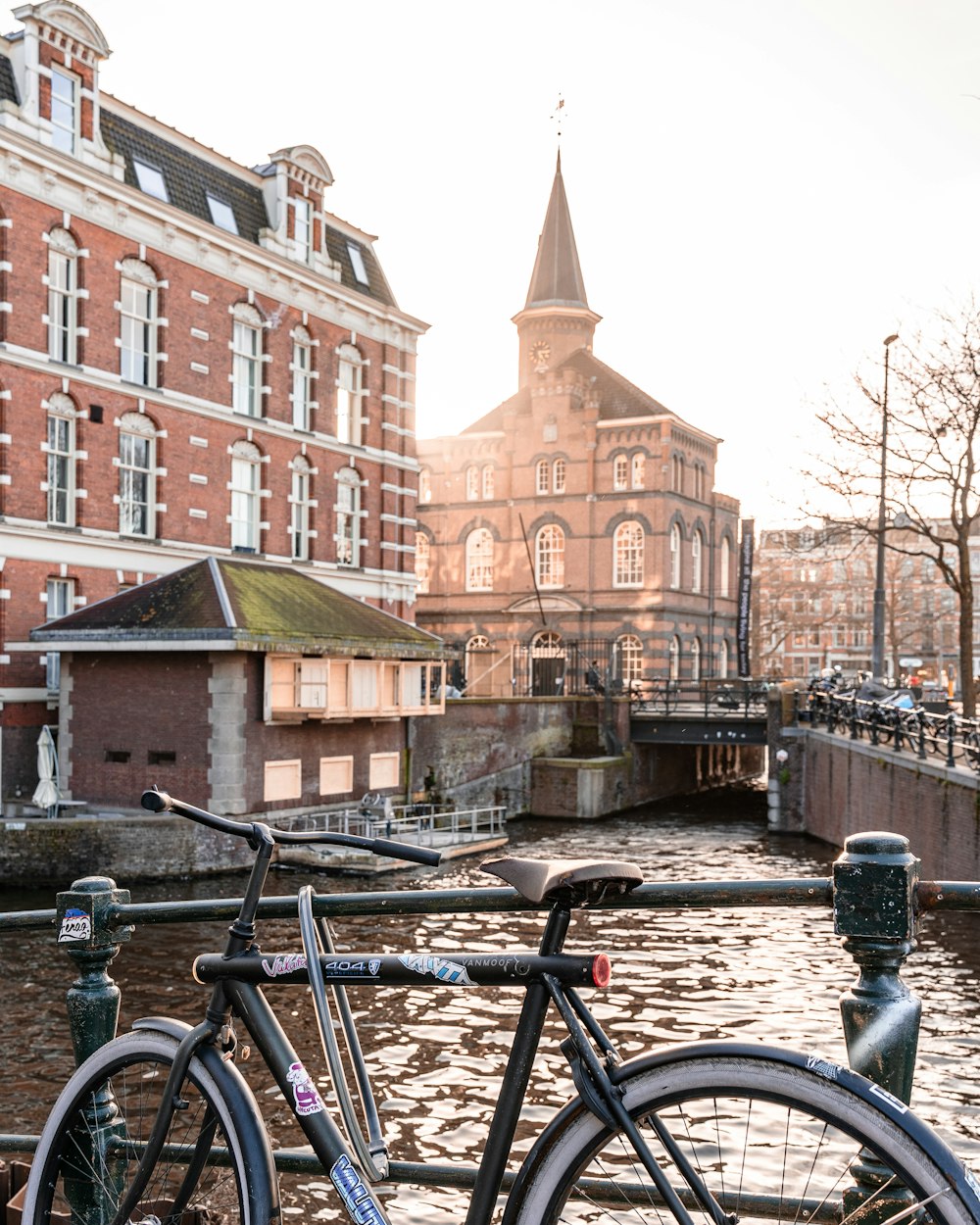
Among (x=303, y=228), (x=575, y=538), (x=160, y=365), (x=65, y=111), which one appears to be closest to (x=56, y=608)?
(x=160, y=365)

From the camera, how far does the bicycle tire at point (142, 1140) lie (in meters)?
2.64

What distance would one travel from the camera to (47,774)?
25.7 metres

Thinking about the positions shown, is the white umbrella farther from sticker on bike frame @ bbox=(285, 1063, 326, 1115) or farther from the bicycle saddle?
the bicycle saddle

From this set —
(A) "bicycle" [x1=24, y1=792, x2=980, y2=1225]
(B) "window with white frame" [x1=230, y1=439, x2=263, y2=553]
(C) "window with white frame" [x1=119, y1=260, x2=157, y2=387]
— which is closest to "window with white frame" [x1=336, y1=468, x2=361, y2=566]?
(B) "window with white frame" [x1=230, y1=439, x2=263, y2=553]

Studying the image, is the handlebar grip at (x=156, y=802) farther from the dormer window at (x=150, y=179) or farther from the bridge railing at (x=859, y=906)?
the dormer window at (x=150, y=179)

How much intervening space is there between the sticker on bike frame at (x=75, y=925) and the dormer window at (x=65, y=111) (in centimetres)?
2770

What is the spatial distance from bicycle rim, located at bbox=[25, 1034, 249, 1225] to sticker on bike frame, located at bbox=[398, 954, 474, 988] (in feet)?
1.90

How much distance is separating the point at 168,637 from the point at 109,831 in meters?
4.29

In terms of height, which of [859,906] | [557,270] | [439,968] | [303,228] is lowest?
[439,968]

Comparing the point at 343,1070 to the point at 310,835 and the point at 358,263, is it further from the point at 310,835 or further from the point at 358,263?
the point at 358,263

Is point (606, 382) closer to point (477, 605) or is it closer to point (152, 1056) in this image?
point (477, 605)

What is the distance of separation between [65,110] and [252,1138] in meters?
29.3

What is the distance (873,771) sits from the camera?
2683 centimetres

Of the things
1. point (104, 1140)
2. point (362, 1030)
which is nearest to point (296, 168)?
point (362, 1030)
